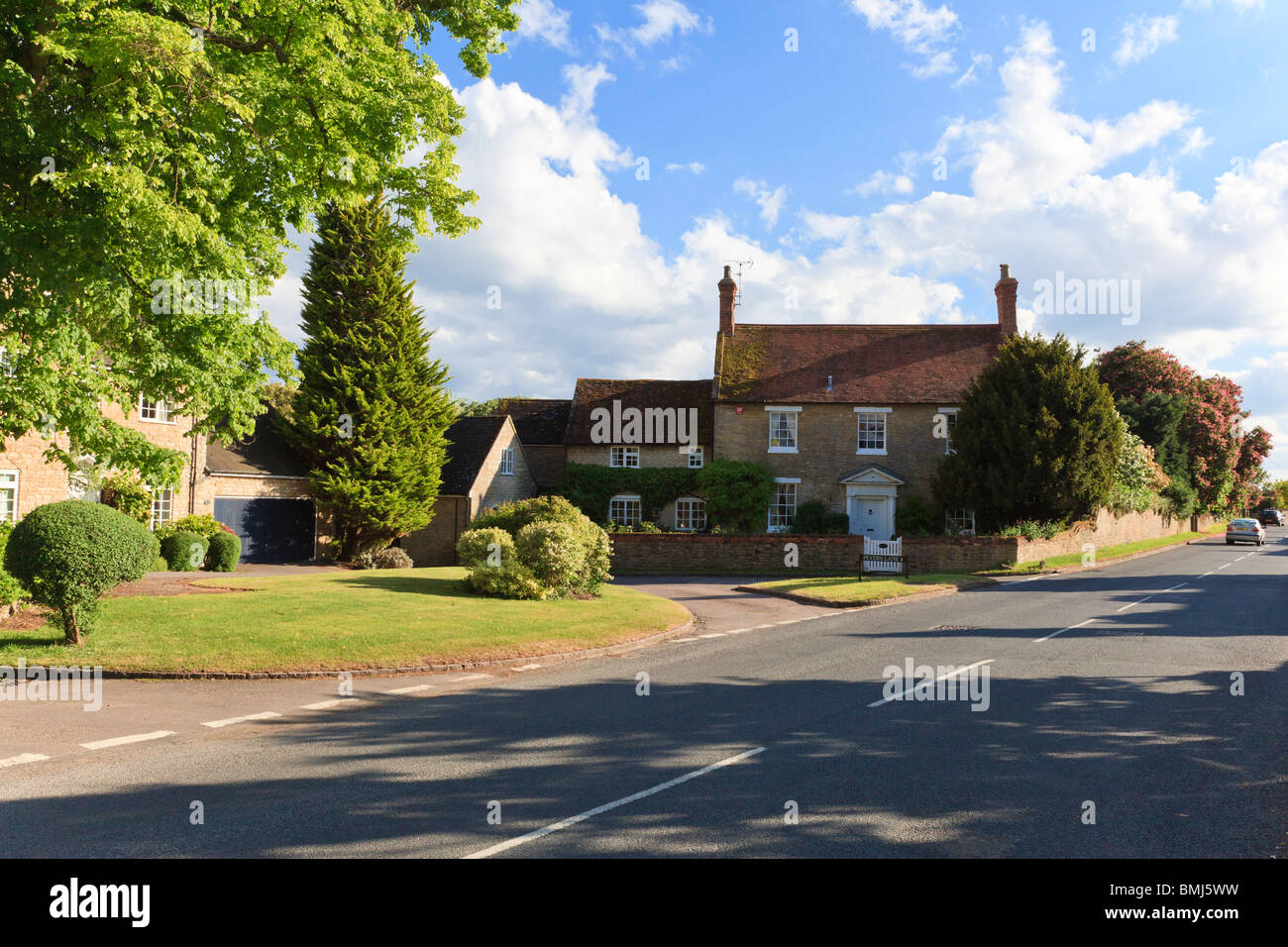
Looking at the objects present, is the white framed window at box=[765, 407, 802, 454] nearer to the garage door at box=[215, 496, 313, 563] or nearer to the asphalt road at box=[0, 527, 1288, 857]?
the garage door at box=[215, 496, 313, 563]

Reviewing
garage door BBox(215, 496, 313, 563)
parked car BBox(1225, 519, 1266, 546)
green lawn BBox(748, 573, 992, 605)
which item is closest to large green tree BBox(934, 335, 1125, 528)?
green lawn BBox(748, 573, 992, 605)

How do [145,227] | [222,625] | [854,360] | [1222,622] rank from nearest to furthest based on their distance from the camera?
[145,227]
[222,625]
[1222,622]
[854,360]

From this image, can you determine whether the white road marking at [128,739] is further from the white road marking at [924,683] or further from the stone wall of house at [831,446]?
the stone wall of house at [831,446]

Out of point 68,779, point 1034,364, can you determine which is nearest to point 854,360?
point 1034,364

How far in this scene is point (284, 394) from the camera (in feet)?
165

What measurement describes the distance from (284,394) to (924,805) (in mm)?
51392

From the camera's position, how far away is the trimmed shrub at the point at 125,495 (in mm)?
24359

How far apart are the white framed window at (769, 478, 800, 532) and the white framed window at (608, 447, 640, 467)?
6.82 metres

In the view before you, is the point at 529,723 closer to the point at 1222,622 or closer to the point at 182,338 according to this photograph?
the point at 182,338

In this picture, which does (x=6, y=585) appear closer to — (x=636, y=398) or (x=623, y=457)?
(x=623, y=457)

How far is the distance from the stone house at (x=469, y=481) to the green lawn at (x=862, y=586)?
16.1 m

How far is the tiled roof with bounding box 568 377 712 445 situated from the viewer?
3909cm

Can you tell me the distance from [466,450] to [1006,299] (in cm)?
2785

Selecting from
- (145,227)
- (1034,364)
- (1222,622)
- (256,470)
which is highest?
(1034,364)
